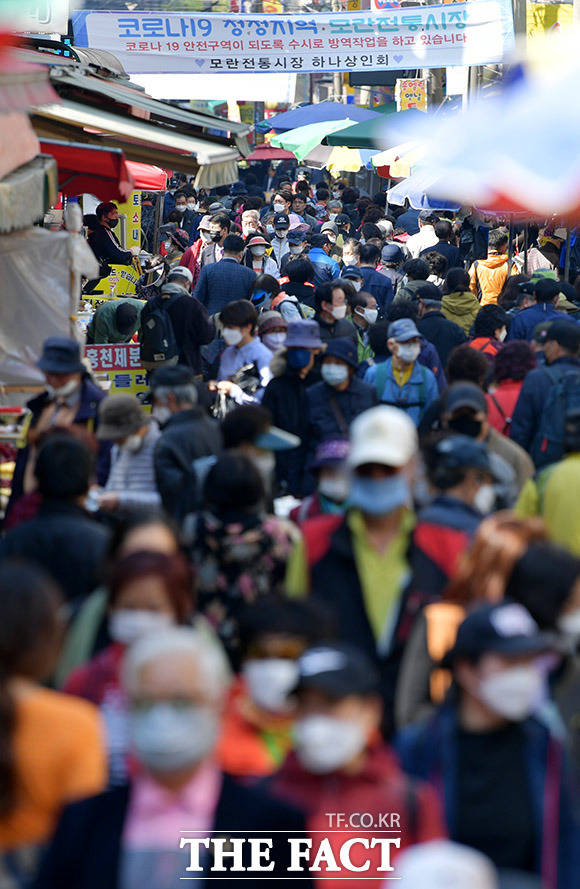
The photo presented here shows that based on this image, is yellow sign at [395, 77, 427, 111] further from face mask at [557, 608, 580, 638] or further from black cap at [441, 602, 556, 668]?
black cap at [441, 602, 556, 668]

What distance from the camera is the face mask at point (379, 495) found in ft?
14.6

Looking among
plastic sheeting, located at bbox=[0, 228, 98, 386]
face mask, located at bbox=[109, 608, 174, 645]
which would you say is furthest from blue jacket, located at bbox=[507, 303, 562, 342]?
face mask, located at bbox=[109, 608, 174, 645]

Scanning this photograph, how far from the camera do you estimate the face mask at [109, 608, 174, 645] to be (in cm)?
388

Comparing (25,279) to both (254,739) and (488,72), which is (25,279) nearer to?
(254,739)

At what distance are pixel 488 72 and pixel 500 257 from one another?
1265 centimetres

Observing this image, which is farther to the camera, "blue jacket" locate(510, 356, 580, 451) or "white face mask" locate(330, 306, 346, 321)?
"white face mask" locate(330, 306, 346, 321)

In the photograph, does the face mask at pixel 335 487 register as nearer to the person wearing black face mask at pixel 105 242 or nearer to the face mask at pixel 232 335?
the face mask at pixel 232 335

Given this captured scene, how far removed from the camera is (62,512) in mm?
5074

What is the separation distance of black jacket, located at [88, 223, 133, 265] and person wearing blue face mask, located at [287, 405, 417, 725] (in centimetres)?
1040

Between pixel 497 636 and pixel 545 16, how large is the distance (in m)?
17.0

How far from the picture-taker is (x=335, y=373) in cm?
772

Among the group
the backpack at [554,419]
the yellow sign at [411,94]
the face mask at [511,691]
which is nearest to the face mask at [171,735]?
the face mask at [511,691]

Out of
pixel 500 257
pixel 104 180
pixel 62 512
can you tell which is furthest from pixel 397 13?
pixel 62 512

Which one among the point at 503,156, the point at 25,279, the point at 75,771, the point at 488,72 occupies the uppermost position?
the point at 503,156
